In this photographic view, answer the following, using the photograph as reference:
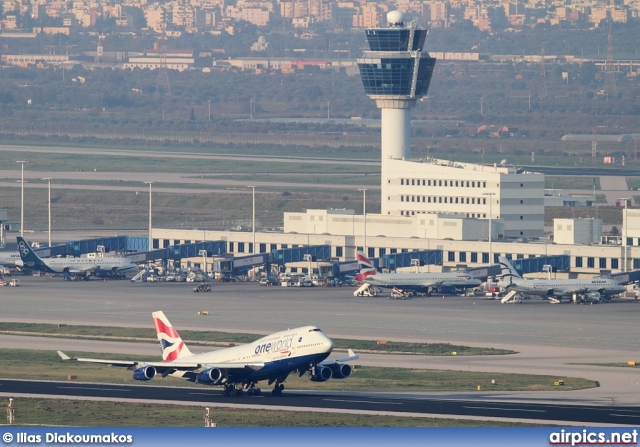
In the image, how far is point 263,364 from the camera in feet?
248

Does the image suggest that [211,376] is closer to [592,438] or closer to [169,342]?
[169,342]

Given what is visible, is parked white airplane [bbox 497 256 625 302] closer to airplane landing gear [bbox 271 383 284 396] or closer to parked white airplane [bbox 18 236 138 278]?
parked white airplane [bbox 18 236 138 278]

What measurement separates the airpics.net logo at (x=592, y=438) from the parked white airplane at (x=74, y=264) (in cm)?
11951

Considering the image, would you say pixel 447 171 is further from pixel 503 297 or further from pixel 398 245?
pixel 503 297

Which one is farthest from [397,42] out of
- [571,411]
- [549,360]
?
[571,411]

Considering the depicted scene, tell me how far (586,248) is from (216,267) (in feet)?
123

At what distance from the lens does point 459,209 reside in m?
179

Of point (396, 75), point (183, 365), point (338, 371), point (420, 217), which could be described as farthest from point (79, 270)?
point (338, 371)

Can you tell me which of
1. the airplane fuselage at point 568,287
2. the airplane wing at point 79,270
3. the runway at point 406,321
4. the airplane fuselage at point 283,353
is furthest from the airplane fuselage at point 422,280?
the airplane fuselage at point 283,353

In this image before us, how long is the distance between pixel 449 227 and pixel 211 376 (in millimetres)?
94972

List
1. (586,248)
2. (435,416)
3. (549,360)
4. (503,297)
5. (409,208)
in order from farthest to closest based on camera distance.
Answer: (409,208) → (586,248) → (503,297) → (549,360) → (435,416)

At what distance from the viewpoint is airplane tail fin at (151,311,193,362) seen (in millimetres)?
79750

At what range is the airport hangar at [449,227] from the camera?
16250 centimetres

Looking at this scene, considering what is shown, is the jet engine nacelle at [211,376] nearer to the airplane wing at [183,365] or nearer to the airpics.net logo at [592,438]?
the airplane wing at [183,365]
